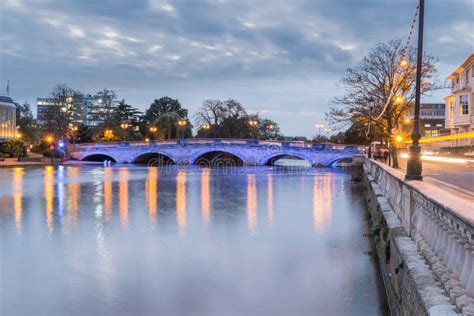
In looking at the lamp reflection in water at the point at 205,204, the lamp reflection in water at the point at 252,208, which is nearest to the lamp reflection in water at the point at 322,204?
the lamp reflection in water at the point at 252,208

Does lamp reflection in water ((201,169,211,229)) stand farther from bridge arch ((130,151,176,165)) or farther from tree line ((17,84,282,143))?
tree line ((17,84,282,143))

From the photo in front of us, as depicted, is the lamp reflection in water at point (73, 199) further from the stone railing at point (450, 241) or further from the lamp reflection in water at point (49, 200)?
the stone railing at point (450, 241)

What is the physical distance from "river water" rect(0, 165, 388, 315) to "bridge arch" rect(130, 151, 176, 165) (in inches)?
1871

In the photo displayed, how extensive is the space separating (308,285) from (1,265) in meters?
7.90

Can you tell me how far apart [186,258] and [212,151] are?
5785 cm

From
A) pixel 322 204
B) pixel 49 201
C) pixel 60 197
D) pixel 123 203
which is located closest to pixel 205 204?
pixel 123 203

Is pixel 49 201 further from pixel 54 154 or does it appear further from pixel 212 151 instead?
pixel 54 154

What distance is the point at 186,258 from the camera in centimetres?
1423

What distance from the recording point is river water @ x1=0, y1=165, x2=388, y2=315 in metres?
10.6

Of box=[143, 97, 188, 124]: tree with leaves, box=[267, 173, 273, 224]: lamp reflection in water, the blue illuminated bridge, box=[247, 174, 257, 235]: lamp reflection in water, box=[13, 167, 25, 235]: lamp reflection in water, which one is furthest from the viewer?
box=[143, 97, 188, 124]: tree with leaves

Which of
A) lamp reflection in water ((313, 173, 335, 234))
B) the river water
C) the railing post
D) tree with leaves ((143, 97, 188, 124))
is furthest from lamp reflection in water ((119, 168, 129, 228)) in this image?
tree with leaves ((143, 97, 188, 124))

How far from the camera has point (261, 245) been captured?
53.1 feet

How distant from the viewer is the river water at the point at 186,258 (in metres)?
10.6

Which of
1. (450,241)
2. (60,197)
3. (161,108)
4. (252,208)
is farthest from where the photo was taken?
(161,108)
